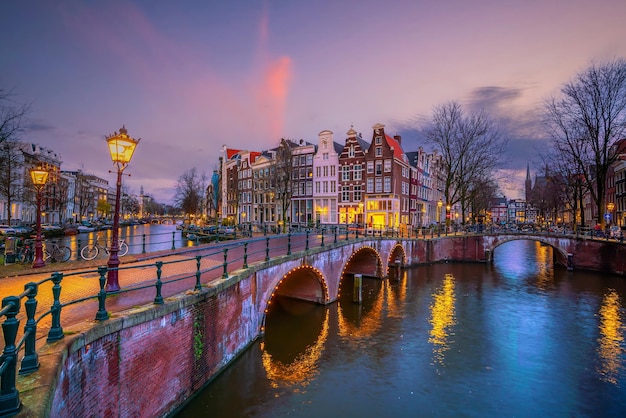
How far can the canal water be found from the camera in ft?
32.8

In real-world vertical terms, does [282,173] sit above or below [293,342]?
above

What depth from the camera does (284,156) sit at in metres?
46.8

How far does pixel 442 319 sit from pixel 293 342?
8.36m

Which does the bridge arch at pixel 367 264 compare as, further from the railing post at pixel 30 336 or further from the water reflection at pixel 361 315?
the railing post at pixel 30 336

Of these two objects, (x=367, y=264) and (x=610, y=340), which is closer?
(x=610, y=340)

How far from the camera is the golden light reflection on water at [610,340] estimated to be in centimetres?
1227

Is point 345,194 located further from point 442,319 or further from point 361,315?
point 442,319

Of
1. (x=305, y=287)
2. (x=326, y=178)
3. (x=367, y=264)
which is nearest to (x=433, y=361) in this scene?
(x=305, y=287)

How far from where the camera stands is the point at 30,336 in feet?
14.8

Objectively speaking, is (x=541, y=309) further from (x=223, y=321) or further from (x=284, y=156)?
(x=284, y=156)

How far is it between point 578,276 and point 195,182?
199 feet

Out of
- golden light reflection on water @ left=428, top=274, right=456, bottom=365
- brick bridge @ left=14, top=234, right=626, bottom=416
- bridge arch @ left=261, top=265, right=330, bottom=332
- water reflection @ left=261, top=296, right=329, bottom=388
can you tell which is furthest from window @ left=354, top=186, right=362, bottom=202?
brick bridge @ left=14, top=234, right=626, bottom=416

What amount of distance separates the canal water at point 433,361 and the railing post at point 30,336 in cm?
504

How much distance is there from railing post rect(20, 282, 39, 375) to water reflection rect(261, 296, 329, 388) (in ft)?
25.4
